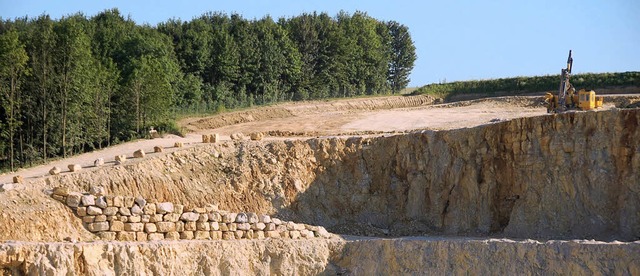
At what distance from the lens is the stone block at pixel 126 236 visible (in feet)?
129

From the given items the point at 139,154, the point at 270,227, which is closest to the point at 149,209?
the point at 270,227

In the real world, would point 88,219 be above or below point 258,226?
above

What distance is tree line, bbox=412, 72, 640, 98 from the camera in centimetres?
7094

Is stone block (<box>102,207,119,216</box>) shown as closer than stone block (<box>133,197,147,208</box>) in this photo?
Yes

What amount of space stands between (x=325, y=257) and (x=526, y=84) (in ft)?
122

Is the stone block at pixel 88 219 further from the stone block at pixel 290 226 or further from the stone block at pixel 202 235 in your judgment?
the stone block at pixel 290 226

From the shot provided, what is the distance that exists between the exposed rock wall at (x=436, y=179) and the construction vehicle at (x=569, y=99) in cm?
849

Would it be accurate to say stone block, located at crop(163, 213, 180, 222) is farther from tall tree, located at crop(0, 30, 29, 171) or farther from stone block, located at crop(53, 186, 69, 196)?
tall tree, located at crop(0, 30, 29, 171)

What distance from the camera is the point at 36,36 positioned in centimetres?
5509

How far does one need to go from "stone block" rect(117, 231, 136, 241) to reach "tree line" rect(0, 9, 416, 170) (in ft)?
42.6

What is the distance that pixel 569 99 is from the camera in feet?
178

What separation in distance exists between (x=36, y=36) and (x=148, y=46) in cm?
1310

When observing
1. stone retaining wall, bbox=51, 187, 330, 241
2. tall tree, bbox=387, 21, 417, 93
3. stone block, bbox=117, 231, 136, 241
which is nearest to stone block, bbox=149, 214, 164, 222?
stone retaining wall, bbox=51, 187, 330, 241

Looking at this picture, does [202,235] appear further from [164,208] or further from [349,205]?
[349,205]
